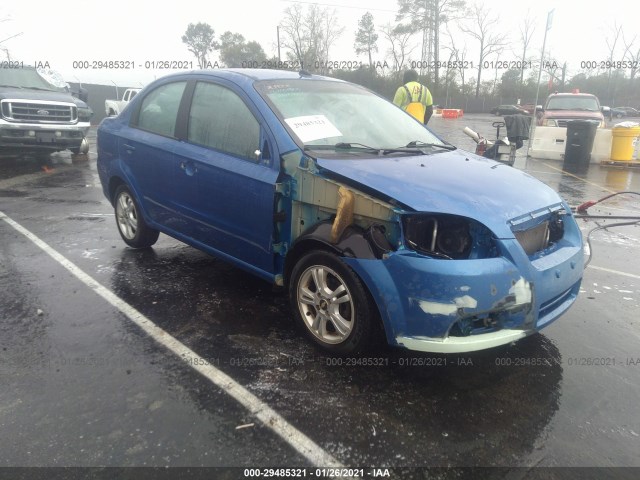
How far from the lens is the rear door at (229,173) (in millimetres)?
3348

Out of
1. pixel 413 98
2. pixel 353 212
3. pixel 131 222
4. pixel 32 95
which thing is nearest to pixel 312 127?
pixel 353 212

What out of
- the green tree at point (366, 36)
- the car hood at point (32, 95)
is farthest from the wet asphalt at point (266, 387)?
the green tree at point (366, 36)

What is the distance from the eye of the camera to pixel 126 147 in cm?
466

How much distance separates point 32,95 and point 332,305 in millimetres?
10634

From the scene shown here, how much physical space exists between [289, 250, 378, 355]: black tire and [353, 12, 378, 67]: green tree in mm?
57359

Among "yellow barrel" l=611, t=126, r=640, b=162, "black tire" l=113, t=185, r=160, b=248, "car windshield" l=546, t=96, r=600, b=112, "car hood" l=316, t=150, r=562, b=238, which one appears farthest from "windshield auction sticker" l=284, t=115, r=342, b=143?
"car windshield" l=546, t=96, r=600, b=112

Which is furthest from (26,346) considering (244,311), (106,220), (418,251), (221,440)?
(106,220)

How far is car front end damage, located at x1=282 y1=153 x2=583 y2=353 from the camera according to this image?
254 cm

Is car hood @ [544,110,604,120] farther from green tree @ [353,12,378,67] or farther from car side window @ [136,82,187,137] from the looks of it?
green tree @ [353,12,378,67]

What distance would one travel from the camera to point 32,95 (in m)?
10.7

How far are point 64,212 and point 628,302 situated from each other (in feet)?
21.6

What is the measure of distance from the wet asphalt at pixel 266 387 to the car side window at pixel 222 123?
1.21m

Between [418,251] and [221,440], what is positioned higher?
[418,251]

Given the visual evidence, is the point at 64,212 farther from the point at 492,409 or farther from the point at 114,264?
the point at 492,409
